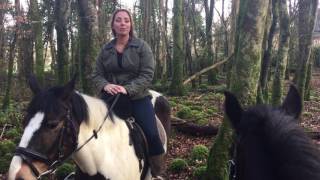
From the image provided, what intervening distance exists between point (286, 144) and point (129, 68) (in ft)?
9.45

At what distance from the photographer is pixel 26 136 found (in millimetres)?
3223

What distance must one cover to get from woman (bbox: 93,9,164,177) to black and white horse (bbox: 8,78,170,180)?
0.91 feet

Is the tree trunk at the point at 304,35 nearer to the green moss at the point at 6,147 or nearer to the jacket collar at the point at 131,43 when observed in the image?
the green moss at the point at 6,147

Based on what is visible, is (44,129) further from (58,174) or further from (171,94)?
(171,94)

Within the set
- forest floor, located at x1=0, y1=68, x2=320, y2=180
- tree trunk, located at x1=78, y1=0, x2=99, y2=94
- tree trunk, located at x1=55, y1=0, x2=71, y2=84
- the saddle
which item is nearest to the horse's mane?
the saddle

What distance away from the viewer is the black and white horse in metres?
3.24

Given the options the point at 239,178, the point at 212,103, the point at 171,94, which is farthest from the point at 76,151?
the point at 171,94

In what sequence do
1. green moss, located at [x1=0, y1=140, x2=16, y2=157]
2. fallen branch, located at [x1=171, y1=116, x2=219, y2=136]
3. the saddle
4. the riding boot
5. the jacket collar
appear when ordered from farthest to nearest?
fallen branch, located at [x1=171, y1=116, x2=219, y2=136], green moss, located at [x1=0, y1=140, x2=16, y2=157], the riding boot, the jacket collar, the saddle

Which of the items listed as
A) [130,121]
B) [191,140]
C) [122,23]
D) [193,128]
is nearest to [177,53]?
[193,128]

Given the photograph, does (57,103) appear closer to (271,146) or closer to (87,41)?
(271,146)

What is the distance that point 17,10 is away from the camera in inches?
740

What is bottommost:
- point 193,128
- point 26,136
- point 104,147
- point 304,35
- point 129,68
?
point 193,128

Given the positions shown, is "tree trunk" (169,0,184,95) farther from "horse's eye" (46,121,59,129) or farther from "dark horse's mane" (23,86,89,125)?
"horse's eye" (46,121,59,129)

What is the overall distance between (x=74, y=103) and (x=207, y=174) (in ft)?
9.74
